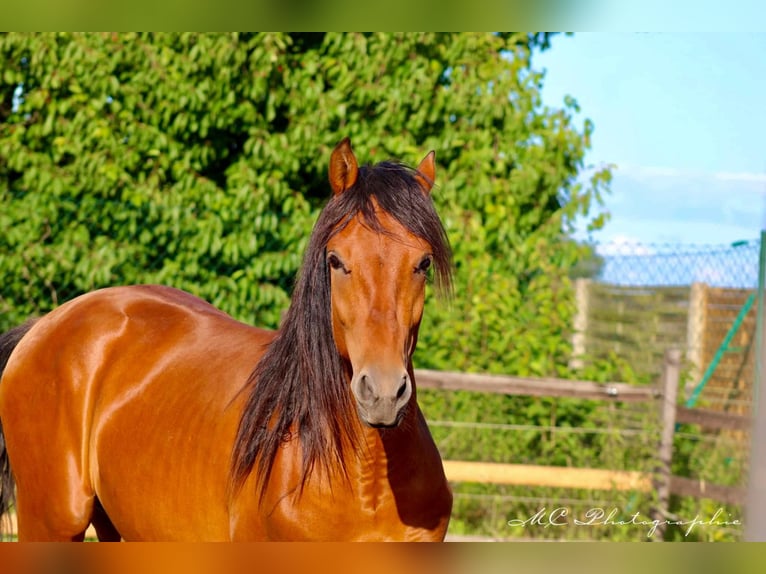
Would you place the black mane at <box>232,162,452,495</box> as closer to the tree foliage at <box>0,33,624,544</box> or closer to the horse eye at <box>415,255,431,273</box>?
the horse eye at <box>415,255,431,273</box>

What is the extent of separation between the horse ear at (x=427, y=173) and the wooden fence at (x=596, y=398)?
306 cm

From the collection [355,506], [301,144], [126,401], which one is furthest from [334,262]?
[301,144]

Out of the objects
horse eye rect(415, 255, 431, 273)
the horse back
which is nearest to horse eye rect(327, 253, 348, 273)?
horse eye rect(415, 255, 431, 273)

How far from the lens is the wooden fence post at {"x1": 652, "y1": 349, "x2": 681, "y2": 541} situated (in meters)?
5.69

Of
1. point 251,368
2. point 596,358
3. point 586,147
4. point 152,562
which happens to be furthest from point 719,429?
point 152,562

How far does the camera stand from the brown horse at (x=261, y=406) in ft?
7.60

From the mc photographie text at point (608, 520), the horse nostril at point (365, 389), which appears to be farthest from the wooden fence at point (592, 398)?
the horse nostril at point (365, 389)

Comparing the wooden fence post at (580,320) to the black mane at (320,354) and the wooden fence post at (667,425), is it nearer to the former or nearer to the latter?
the wooden fence post at (667,425)

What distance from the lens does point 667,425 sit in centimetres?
582

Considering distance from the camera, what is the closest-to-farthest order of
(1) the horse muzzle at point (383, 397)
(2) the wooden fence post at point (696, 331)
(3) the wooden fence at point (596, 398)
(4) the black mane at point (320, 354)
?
(1) the horse muzzle at point (383, 397), (4) the black mane at point (320, 354), (3) the wooden fence at point (596, 398), (2) the wooden fence post at point (696, 331)

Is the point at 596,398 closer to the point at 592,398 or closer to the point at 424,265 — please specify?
the point at 592,398

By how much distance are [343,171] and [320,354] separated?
1.76ft

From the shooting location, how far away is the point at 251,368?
9.81 ft

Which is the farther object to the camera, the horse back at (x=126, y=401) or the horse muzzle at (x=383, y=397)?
the horse back at (x=126, y=401)
